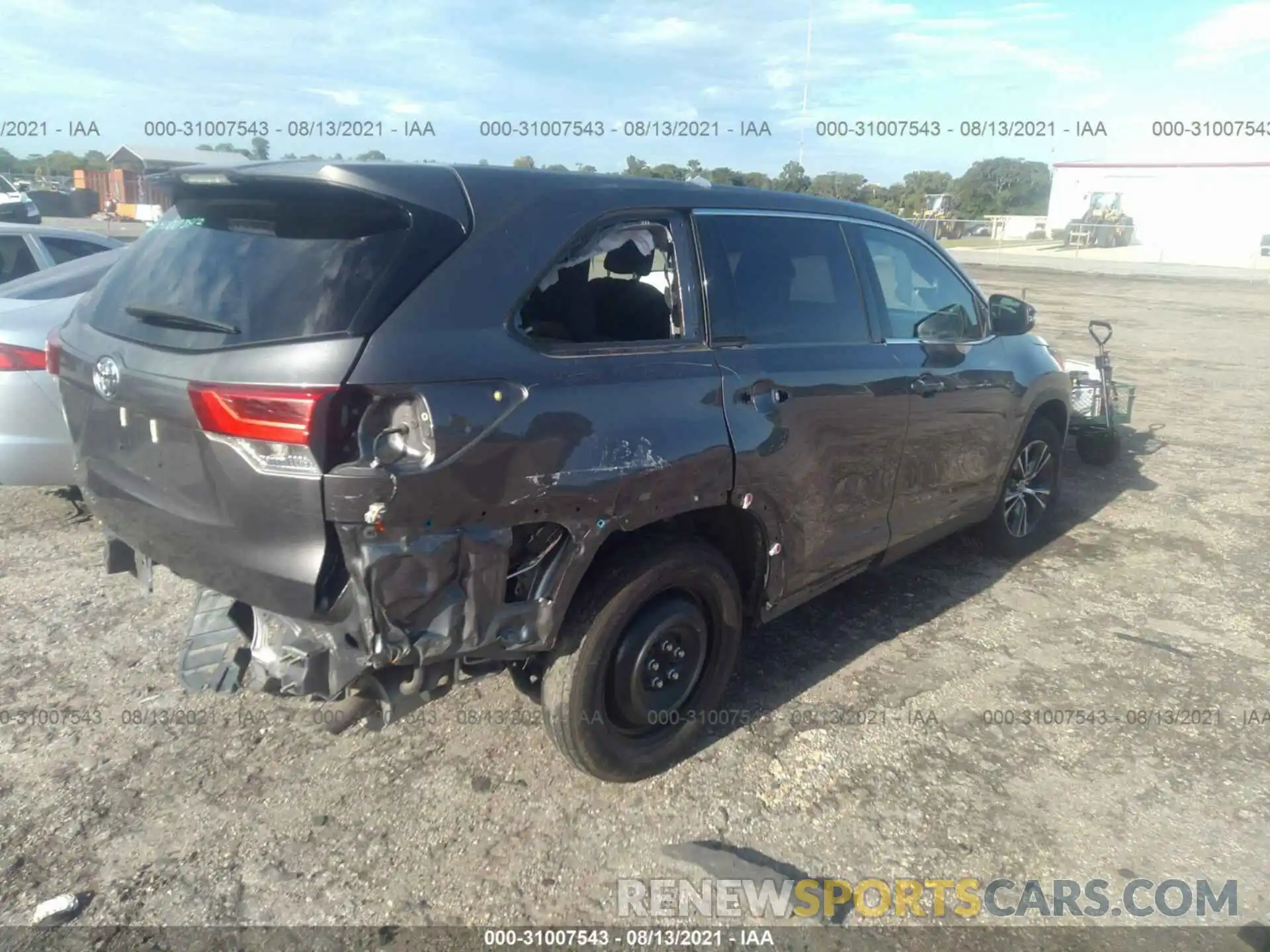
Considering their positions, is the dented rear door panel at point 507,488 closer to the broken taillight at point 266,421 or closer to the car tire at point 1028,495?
the broken taillight at point 266,421

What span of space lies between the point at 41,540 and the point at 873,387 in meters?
4.53

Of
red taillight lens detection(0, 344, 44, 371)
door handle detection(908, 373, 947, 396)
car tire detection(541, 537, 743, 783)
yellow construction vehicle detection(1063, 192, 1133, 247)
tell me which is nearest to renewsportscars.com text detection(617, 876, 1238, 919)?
car tire detection(541, 537, 743, 783)

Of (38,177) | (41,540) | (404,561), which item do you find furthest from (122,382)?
(38,177)

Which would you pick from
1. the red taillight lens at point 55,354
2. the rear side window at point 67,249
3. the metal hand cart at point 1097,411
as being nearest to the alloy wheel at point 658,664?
the red taillight lens at point 55,354

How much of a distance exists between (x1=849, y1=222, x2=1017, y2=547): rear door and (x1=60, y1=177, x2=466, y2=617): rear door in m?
2.25

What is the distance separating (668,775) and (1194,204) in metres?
54.1

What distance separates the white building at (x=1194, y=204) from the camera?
44.6m

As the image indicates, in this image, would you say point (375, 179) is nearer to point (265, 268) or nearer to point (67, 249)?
point (265, 268)

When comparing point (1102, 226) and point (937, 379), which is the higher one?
point (1102, 226)

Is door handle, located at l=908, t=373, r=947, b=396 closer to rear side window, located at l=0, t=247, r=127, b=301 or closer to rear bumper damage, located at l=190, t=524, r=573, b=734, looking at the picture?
rear bumper damage, located at l=190, t=524, r=573, b=734

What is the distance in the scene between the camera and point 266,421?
2416 mm

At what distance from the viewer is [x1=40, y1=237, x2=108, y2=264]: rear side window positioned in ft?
22.8

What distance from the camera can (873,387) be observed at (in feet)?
12.7

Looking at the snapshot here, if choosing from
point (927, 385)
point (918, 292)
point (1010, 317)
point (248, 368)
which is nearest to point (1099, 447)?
point (1010, 317)
